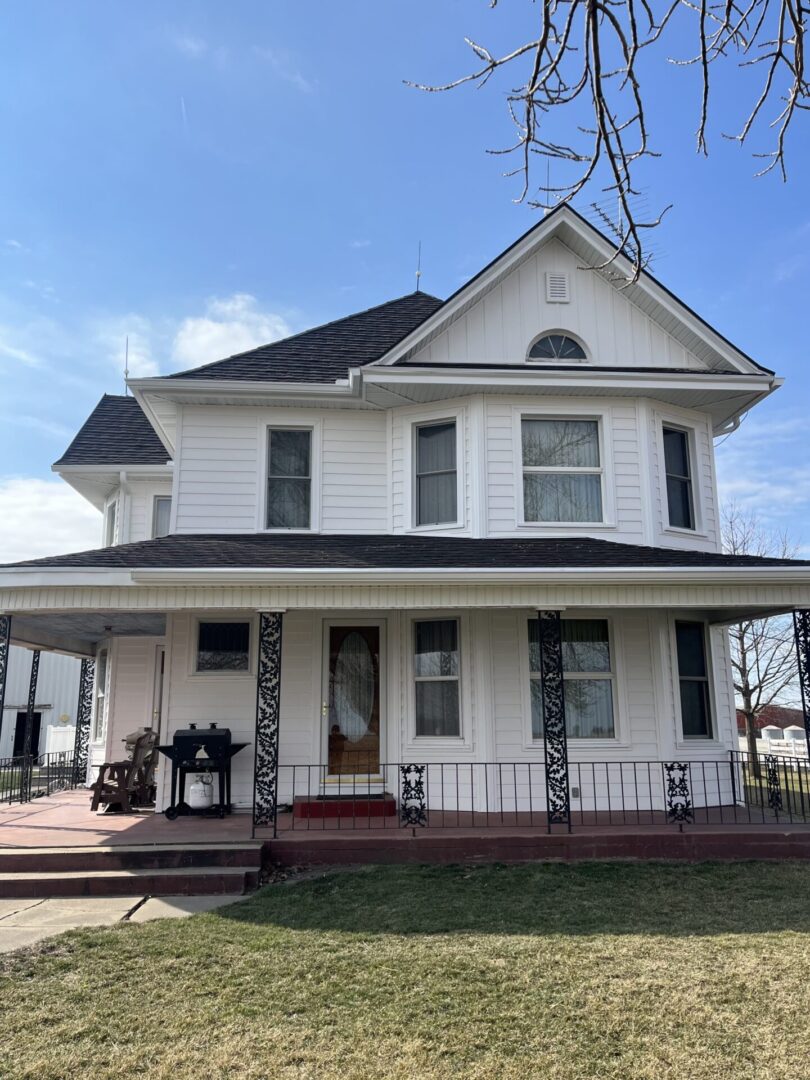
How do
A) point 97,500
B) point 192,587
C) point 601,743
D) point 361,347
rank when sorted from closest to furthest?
point 192,587 → point 601,743 → point 361,347 → point 97,500

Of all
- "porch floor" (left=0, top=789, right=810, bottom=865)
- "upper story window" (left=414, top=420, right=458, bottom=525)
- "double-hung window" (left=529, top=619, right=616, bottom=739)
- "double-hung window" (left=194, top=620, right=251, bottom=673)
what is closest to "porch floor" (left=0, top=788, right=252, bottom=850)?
"porch floor" (left=0, top=789, right=810, bottom=865)

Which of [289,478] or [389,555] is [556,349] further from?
[289,478]

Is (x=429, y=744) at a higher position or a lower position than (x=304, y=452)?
lower

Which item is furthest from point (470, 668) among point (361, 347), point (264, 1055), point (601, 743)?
point (264, 1055)

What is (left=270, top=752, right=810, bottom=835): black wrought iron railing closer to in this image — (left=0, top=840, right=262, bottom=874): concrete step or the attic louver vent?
(left=0, top=840, right=262, bottom=874): concrete step

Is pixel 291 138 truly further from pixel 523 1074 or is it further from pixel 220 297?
pixel 220 297

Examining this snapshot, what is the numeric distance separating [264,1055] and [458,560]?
20.3 feet

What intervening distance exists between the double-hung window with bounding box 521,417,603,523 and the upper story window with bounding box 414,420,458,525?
3.37ft

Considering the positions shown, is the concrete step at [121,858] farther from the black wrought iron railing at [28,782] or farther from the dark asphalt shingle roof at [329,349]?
the dark asphalt shingle roof at [329,349]

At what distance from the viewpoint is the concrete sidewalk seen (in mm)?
6402

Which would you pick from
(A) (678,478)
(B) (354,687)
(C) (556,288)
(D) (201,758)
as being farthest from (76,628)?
(A) (678,478)

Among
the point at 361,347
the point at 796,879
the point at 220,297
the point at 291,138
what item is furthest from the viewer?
the point at 220,297

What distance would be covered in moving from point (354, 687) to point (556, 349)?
5727 millimetres

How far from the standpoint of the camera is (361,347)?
43.4ft
